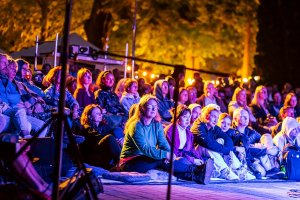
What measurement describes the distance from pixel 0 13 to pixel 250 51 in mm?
13142

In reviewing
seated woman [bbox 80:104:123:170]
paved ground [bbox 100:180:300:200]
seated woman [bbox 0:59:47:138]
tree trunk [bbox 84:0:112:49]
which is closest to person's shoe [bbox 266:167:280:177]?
paved ground [bbox 100:180:300:200]

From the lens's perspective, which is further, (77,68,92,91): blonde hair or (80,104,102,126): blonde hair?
(77,68,92,91): blonde hair

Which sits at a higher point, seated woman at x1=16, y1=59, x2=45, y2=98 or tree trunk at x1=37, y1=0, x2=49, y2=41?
tree trunk at x1=37, y1=0, x2=49, y2=41

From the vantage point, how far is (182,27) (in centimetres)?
3064

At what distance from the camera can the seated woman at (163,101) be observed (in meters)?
14.1

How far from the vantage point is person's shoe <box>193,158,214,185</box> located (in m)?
10.4

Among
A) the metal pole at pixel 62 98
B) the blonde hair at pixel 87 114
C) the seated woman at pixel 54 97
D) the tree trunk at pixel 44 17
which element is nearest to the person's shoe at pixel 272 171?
the blonde hair at pixel 87 114

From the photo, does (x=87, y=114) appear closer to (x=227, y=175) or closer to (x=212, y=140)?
(x=212, y=140)

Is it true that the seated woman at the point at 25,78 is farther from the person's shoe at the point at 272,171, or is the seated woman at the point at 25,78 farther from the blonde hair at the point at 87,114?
the person's shoe at the point at 272,171

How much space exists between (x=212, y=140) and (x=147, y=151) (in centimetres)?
160

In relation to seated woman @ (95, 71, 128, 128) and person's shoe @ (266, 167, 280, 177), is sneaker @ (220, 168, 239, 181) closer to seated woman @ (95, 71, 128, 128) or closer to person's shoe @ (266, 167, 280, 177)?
person's shoe @ (266, 167, 280, 177)

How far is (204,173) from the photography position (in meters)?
10.4

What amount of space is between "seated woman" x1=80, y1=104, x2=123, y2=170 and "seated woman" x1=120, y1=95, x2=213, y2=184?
0.28 m

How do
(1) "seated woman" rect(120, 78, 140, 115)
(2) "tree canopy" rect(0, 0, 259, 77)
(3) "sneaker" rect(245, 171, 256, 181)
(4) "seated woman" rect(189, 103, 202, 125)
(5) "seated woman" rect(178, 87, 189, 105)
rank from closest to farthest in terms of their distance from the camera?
1. (3) "sneaker" rect(245, 171, 256, 181)
2. (4) "seated woman" rect(189, 103, 202, 125)
3. (1) "seated woman" rect(120, 78, 140, 115)
4. (5) "seated woman" rect(178, 87, 189, 105)
5. (2) "tree canopy" rect(0, 0, 259, 77)
